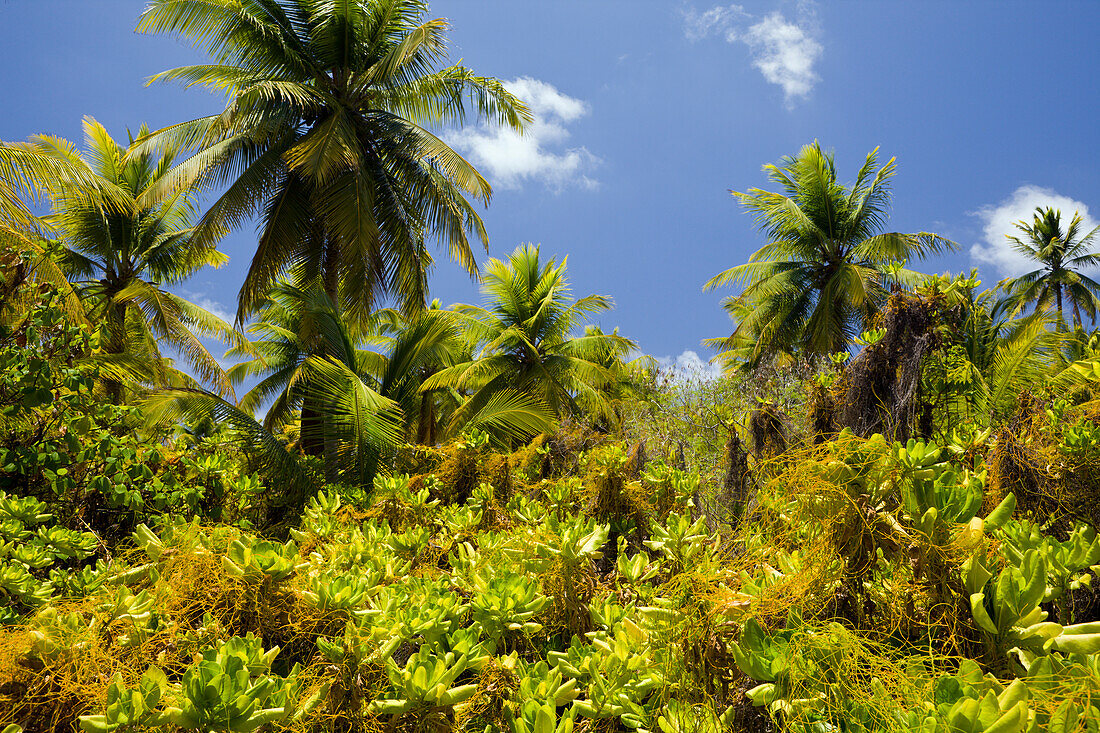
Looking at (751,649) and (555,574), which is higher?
(555,574)

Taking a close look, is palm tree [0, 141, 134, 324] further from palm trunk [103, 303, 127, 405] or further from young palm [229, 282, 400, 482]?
palm trunk [103, 303, 127, 405]

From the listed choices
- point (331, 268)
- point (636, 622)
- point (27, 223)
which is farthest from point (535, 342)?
point (636, 622)

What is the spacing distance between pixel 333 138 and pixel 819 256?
500 inches

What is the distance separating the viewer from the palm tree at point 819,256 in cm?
1515

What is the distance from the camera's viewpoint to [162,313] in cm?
1344

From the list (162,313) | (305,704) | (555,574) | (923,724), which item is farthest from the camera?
(162,313)

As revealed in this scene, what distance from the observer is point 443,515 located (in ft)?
13.9

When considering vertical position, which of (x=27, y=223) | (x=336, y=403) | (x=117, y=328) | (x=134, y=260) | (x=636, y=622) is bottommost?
(x=636, y=622)

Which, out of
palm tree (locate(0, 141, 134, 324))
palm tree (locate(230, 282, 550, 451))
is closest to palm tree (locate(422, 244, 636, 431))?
palm tree (locate(230, 282, 550, 451))

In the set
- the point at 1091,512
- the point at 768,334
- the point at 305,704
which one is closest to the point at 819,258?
the point at 768,334

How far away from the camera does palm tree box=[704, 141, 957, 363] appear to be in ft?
49.7

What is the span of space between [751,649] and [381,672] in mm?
1209

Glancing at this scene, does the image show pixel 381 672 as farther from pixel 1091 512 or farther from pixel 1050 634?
pixel 1091 512

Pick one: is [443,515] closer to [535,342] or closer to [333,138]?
[333,138]
